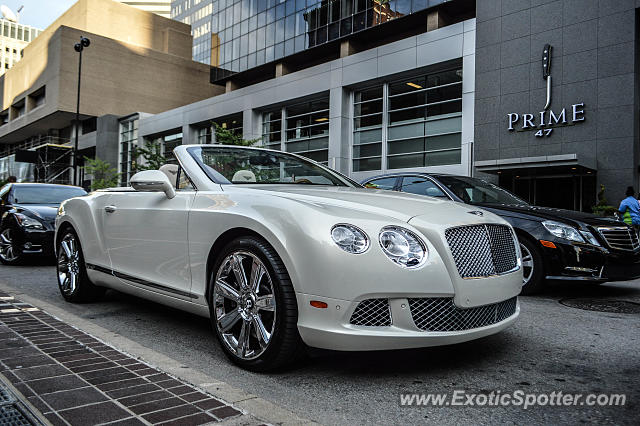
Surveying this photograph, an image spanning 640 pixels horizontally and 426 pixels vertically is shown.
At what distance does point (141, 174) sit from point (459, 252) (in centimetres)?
248

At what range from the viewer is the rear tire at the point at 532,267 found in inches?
231

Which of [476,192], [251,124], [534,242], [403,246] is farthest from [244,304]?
[251,124]

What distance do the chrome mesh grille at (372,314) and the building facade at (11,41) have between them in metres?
141

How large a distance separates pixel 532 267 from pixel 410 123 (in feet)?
60.8

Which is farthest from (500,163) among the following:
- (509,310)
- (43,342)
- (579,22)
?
(43,342)

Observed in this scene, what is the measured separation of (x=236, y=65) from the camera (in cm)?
3809

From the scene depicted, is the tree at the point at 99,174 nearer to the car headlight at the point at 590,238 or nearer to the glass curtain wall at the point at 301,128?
the glass curtain wall at the point at 301,128

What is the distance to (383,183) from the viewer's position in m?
7.60

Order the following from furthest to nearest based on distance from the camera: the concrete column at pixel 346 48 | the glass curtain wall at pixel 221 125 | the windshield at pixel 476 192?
the glass curtain wall at pixel 221 125 < the concrete column at pixel 346 48 < the windshield at pixel 476 192

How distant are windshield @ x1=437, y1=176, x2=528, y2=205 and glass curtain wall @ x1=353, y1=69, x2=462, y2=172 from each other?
15049 millimetres

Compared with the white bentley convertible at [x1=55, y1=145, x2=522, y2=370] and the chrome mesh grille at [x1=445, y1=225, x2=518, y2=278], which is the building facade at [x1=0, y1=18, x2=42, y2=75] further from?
the chrome mesh grille at [x1=445, y1=225, x2=518, y2=278]

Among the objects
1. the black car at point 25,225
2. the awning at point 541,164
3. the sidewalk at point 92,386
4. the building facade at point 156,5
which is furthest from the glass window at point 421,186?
the building facade at point 156,5

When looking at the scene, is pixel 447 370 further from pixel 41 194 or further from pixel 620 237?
pixel 41 194

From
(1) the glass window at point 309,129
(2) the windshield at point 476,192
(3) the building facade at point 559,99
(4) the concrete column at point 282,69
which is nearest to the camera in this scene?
(2) the windshield at point 476,192
